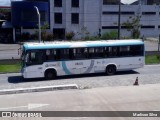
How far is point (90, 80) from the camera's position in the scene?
2205 cm

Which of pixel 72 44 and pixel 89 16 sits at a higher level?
pixel 89 16

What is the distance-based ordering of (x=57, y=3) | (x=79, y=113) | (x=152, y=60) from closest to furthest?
1. (x=79, y=113)
2. (x=152, y=60)
3. (x=57, y=3)

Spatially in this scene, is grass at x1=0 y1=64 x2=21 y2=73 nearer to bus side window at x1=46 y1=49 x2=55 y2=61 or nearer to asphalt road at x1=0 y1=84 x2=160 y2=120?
bus side window at x1=46 y1=49 x2=55 y2=61

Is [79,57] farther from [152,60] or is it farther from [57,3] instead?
[57,3]

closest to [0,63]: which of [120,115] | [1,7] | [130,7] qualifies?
[120,115]

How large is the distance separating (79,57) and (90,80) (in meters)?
2.28

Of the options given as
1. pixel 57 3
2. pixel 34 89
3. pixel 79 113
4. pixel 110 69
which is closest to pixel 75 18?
pixel 57 3

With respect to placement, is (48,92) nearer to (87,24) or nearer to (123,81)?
(123,81)

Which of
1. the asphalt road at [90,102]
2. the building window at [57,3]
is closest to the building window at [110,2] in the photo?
the building window at [57,3]

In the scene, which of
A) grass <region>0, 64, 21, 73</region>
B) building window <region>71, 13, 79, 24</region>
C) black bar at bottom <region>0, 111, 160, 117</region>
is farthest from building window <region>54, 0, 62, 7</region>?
black bar at bottom <region>0, 111, 160, 117</region>

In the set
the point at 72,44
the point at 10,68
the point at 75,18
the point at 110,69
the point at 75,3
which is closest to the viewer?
the point at 72,44

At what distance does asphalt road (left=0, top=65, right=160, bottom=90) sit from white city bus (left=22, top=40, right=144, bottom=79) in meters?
0.58

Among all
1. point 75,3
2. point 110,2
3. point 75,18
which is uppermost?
point 110,2

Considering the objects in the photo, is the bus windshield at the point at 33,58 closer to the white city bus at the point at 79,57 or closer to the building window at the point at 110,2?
the white city bus at the point at 79,57
